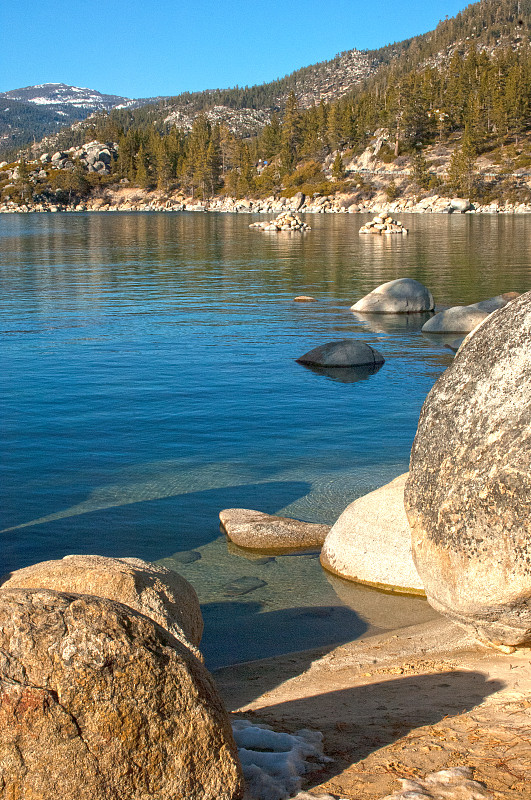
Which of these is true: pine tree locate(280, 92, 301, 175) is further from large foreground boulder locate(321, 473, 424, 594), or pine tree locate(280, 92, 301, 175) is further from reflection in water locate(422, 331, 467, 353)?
large foreground boulder locate(321, 473, 424, 594)

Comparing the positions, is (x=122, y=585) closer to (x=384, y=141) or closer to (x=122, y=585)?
(x=122, y=585)

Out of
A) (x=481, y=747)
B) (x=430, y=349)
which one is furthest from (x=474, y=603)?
(x=430, y=349)

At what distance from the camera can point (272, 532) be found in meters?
9.26

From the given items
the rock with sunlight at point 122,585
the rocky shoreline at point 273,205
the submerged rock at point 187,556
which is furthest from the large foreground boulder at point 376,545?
the rocky shoreline at point 273,205

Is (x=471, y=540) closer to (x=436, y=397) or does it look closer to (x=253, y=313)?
(x=436, y=397)

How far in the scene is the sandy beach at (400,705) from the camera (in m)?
3.97

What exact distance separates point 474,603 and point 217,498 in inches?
217

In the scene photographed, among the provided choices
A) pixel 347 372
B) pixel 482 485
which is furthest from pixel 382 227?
pixel 482 485

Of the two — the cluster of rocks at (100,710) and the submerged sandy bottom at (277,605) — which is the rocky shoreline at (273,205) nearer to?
the submerged sandy bottom at (277,605)

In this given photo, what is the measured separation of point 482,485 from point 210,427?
8.97 meters

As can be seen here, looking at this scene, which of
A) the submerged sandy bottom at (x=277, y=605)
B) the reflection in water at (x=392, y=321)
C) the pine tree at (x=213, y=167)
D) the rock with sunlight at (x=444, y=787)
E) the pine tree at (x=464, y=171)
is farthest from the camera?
the pine tree at (x=213, y=167)

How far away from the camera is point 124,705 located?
10.9 ft

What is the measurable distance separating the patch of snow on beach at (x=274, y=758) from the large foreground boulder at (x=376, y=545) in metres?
3.72

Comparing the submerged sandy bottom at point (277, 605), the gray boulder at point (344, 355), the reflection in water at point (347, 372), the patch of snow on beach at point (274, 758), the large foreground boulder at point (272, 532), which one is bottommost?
the submerged sandy bottom at point (277, 605)
